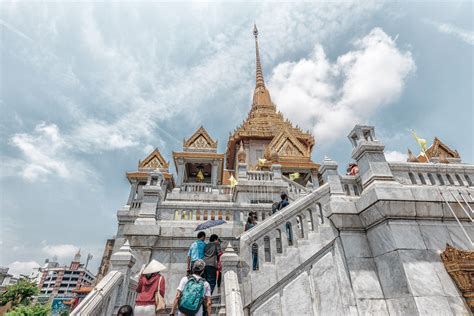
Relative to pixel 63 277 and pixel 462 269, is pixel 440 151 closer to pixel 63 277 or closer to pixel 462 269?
pixel 462 269

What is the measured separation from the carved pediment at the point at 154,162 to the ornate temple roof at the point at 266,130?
8.80m

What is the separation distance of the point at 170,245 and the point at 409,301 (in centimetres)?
601

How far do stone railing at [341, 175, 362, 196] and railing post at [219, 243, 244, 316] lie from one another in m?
3.55

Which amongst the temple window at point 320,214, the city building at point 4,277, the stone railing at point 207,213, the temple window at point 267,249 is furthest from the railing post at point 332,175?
the city building at point 4,277

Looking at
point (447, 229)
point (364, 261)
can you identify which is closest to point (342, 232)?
point (364, 261)

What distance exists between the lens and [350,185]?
7.00 metres

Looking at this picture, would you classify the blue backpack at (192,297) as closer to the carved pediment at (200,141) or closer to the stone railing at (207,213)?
the stone railing at (207,213)

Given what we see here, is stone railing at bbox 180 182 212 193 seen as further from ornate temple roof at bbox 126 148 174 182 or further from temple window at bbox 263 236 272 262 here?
temple window at bbox 263 236 272 262

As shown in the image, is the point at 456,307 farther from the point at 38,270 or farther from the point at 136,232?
the point at 38,270

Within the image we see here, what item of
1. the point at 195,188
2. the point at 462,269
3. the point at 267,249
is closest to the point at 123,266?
the point at 267,249

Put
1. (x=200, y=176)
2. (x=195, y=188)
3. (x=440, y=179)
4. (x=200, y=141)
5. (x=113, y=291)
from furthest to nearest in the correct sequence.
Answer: (x=200, y=141)
(x=200, y=176)
(x=195, y=188)
(x=440, y=179)
(x=113, y=291)

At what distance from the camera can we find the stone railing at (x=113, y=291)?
421cm

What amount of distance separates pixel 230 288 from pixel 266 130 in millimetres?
26731

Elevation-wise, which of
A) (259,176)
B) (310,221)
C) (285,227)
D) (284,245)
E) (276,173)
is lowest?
(284,245)
